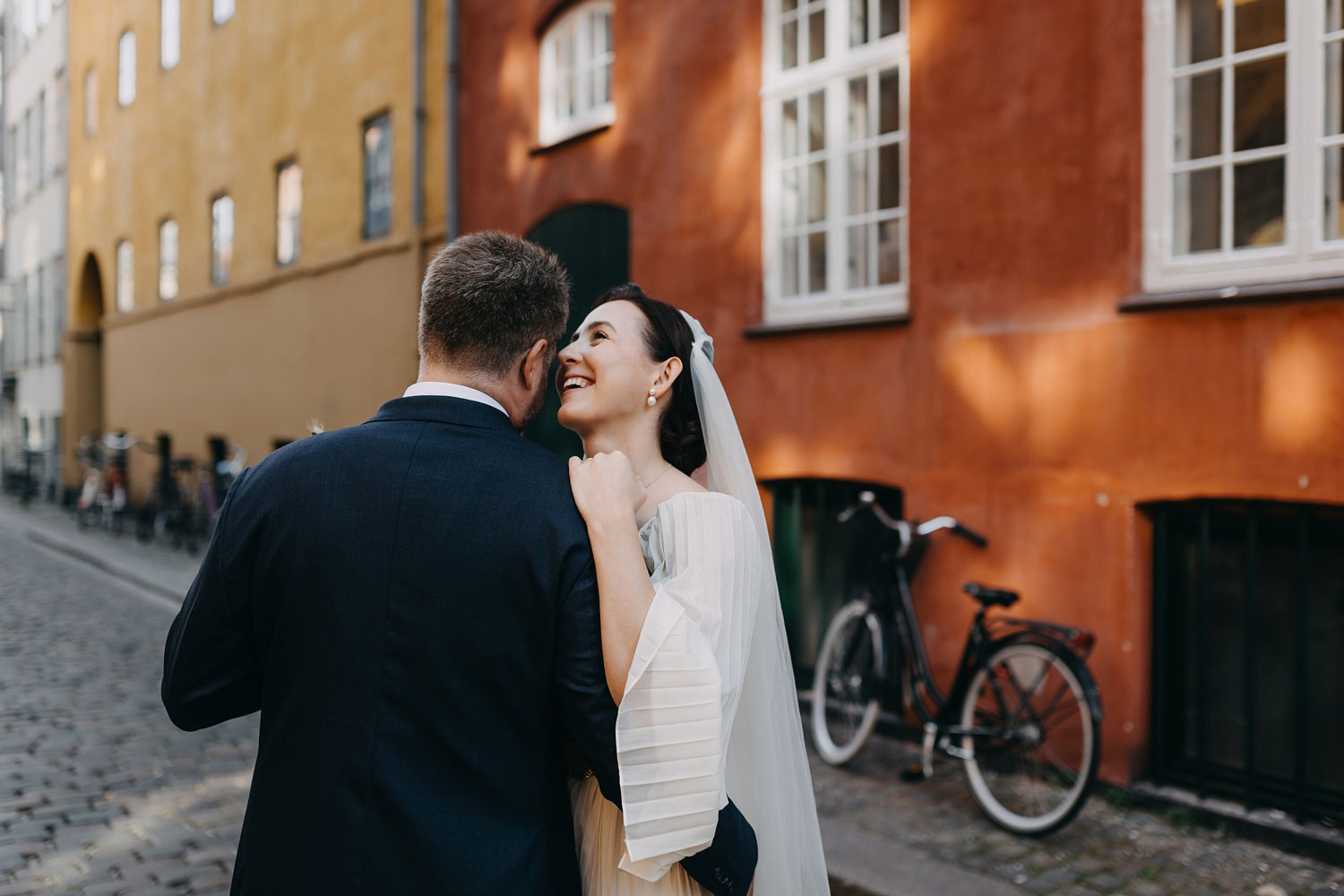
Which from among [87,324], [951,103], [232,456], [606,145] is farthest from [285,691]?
[87,324]

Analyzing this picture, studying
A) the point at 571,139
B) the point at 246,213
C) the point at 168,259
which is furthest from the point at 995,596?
the point at 168,259

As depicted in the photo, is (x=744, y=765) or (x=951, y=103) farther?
(x=951, y=103)

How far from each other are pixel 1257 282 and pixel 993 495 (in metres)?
1.66

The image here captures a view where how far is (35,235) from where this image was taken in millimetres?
27016

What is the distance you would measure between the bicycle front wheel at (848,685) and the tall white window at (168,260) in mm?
16401

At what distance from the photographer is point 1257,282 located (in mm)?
4918

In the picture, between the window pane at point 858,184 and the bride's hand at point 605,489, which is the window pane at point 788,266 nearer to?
the window pane at point 858,184

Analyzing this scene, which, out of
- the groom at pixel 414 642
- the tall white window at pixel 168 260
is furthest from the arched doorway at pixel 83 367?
the groom at pixel 414 642

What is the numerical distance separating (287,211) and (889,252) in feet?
35.9

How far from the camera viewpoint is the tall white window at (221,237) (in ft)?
55.5

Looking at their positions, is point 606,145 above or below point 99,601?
above

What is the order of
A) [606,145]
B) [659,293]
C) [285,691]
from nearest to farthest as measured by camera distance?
1. [285,691]
2. [659,293]
3. [606,145]

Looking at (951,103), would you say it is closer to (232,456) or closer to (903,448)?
(903,448)

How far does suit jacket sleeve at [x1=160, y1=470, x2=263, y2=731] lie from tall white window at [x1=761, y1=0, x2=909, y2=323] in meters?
5.24
